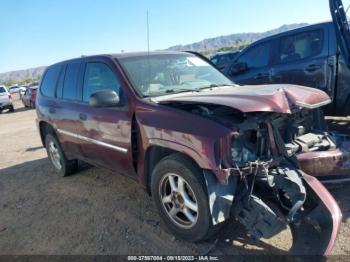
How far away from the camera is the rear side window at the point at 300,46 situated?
5996mm

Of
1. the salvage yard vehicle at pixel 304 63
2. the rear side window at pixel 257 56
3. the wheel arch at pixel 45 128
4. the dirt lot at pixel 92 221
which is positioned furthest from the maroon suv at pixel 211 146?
the rear side window at pixel 257 56

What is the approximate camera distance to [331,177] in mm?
3846

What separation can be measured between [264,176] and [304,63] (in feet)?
11.8

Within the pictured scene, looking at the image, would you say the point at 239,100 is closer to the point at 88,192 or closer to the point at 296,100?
the point at 296,100

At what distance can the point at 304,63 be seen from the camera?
607cm

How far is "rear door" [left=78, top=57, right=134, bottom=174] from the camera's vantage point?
13.1ft

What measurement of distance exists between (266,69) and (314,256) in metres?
4.41

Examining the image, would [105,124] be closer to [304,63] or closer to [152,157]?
[152,157]

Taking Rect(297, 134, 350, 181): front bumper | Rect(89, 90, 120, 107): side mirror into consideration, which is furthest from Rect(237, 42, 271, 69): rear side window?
Rect(89, 90, 120, 107): side mirror

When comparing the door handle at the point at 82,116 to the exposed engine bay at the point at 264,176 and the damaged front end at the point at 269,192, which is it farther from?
the damaged front end at the point at 269,192

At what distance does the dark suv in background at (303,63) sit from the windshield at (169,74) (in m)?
1.94

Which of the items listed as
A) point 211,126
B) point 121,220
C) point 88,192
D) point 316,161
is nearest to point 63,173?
point 88,192

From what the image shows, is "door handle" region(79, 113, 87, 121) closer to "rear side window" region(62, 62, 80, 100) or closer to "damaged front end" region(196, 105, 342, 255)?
"rear side window" region(62, 62, 80, 100)

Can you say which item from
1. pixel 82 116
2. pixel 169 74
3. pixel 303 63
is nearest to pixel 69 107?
pixel 82 116
